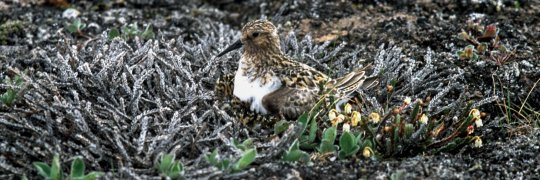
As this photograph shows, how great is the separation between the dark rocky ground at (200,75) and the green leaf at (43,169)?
0.22 m

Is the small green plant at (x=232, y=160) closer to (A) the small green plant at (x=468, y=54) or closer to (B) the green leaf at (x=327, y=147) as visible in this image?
(B) the green leaf at (x=327, y=147)

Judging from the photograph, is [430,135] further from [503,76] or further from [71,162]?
[71,162]

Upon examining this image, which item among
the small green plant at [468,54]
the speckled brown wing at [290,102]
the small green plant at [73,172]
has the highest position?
the small green plant at [468,54]

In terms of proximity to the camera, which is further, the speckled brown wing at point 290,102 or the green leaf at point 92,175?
the speckled brown wing at point 290,102

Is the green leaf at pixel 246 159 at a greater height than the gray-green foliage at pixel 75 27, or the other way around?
the gray-green foliage at pixel 75 27

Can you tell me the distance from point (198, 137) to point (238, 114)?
1.57 ft

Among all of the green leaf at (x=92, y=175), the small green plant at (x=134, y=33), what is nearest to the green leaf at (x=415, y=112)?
the green leaf at (x=92, y=175)

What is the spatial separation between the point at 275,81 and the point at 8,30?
91.7 inches

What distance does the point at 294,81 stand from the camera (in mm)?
4371

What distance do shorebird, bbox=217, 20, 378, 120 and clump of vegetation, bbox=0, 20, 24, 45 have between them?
1.94 m

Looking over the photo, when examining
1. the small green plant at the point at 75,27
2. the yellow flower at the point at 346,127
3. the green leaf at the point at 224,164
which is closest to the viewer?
the green leaf at the point at 224,164

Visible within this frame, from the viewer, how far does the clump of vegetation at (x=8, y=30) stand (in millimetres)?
5746

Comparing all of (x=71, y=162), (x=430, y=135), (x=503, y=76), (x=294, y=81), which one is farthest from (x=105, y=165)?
(x=503, y=76)

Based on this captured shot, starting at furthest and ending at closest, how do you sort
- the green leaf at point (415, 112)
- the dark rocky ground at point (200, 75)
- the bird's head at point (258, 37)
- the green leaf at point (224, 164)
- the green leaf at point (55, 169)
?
the bird's head at point (258, 37), the green leaf at point (415, 112), the dark rocky ground at point (200, 75), the green leaf at point (224, 164), the green leaf at point (55, 169)
